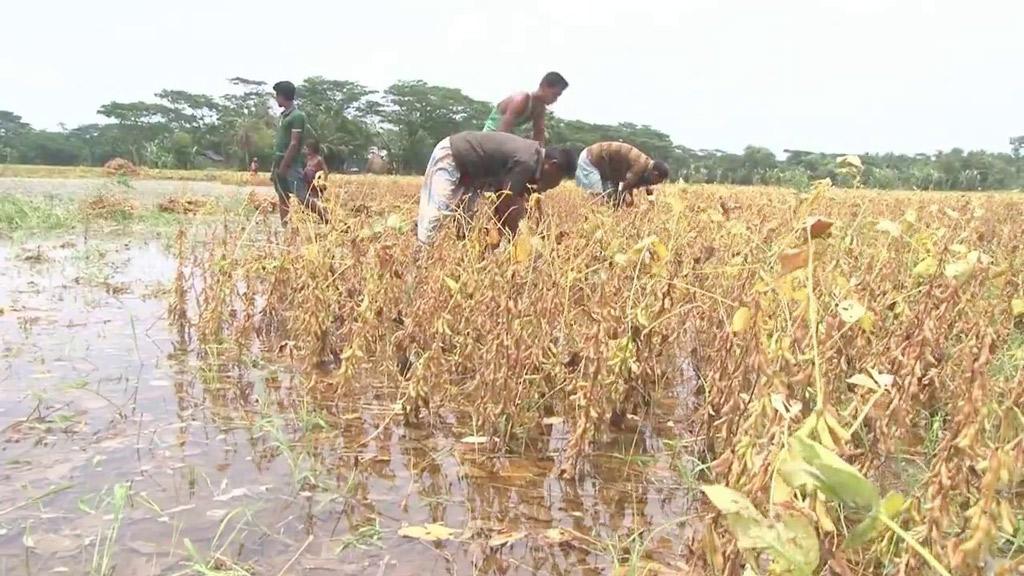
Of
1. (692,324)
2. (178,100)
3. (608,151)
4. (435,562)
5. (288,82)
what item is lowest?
(435,562)

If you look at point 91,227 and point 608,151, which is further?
point 91,227

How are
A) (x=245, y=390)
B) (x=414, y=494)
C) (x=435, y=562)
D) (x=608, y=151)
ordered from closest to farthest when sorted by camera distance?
(x=435, y=562) → (x=414, y=494) → (x=245, y=390) → (x=608, y=151)

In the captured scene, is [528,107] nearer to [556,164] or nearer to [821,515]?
[556,164]

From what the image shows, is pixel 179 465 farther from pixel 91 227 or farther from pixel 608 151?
pixel 91 227

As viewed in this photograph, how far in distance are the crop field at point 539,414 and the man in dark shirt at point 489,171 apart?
1.49ft

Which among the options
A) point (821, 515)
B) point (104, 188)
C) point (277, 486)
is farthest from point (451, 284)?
point (104, 188)

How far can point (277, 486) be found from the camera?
2.17 meters

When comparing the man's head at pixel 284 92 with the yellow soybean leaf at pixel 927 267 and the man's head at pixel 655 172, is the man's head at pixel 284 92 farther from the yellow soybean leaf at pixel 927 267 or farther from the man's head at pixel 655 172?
the yellow soybean leaf at pixel 927 267

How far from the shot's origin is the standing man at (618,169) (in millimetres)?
7188

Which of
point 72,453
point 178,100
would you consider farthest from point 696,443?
point 178,100

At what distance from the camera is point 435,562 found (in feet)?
5.95

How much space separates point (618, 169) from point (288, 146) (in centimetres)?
292

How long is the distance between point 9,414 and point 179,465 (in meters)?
0.78

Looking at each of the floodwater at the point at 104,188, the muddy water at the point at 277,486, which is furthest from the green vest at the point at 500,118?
the floodwater at the point at 104,188
